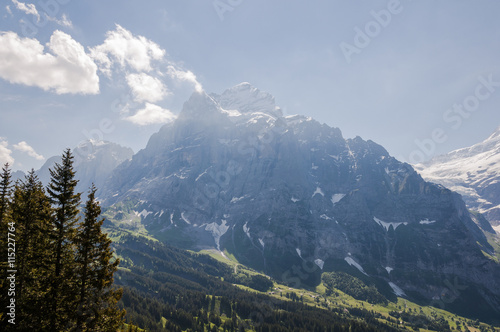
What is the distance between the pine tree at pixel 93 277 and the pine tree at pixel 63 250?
0.91 meters

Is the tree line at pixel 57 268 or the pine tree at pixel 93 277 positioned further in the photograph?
the pine tree at pixel 93 277

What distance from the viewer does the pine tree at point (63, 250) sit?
29000 millimetres

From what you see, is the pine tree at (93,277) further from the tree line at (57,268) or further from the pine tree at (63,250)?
the pine tree at (63,250)

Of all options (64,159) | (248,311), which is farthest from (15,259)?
(248,311)

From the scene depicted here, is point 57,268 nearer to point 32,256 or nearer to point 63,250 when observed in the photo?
point 63,250

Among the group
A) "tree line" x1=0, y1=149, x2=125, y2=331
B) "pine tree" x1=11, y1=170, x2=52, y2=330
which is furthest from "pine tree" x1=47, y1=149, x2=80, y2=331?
"pine tree" x1=11, y1=170, x2=52, y2=330

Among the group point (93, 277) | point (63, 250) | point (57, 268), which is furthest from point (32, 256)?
point (93, 277)

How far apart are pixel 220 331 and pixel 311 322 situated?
59.5 m

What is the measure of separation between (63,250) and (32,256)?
419 centimetres

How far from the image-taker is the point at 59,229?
101ft

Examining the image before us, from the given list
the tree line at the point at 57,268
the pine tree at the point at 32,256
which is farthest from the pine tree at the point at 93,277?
the pine tree at the point at 32,256

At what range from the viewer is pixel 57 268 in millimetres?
30312

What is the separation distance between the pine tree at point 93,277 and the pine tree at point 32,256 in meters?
3.67

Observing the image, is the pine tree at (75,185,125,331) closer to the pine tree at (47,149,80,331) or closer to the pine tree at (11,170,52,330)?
the pine tree at (47,149,80,331)
